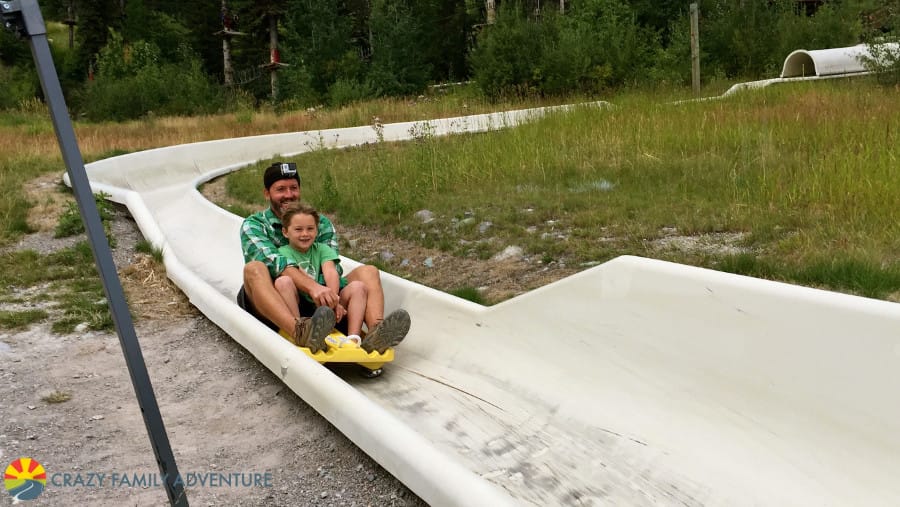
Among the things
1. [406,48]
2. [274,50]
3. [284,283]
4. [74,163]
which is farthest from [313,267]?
[274,50]

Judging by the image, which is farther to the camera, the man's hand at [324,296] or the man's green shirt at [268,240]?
the man's green shirt at [268,240]

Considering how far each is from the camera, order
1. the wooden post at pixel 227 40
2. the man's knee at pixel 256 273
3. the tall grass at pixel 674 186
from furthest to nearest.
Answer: the wooden post at pixel 227 40 < the tall grass at pixel 674 186 < the man's knee at pixel 256 273

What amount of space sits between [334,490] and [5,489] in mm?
1094

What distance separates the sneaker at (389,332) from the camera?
3344 mm

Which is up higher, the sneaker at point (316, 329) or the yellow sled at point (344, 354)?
the sneaker at point (316, 329)

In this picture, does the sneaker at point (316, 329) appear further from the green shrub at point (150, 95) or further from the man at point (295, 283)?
the green shrub at point (150, 95)

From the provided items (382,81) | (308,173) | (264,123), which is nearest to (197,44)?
(382,81)

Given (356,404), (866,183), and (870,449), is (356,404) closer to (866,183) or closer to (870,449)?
(870,449)

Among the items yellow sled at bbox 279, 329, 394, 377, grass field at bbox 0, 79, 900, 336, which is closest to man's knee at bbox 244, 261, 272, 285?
yellow sled at bbox 279, 329, 394, 377

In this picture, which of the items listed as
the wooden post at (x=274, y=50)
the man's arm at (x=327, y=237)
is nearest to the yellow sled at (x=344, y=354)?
the man's arm at (x=327, y=237)

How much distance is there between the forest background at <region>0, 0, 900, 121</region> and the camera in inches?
690

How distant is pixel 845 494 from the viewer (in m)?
2.33

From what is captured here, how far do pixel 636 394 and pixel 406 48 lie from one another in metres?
25.3

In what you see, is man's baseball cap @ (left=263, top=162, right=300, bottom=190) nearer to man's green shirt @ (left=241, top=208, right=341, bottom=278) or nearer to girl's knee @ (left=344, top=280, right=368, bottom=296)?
man's green shirt @ (left=241, top=208, right=341, bottom=278)
